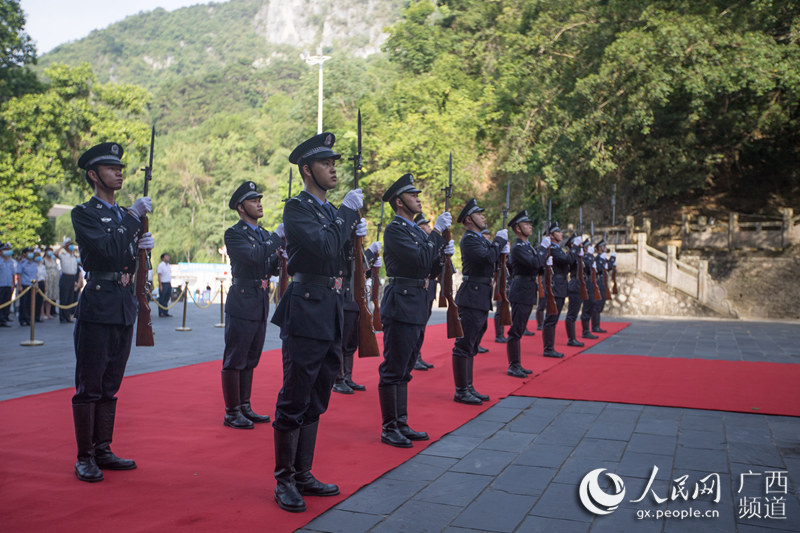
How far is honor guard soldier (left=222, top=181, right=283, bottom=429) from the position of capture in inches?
223

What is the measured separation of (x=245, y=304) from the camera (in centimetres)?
576

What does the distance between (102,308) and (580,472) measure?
3.19 m

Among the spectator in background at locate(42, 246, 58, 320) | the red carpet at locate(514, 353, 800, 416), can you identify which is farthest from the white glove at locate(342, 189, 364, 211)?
the spectator in background at locate(42, 246, 58, 320)

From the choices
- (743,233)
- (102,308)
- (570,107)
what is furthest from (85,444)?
(743,233)

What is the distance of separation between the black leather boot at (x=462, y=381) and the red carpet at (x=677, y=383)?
828 millimetres

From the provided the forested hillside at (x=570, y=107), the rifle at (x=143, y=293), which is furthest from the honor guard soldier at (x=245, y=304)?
the forested hillside at (x=570, y=107)

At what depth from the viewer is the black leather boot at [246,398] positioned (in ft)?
18.7

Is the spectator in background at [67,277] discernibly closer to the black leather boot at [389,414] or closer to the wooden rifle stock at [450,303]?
the wooden rifle stock at [450,303]

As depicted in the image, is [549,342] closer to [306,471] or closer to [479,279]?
[479,279]

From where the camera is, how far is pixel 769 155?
26.0 meters

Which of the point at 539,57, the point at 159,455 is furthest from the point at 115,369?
the point at 539,57

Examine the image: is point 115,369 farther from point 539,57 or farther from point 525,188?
point 525,188

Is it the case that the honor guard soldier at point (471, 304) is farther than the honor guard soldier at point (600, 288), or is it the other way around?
the honor guard soldier at point (600, 288)

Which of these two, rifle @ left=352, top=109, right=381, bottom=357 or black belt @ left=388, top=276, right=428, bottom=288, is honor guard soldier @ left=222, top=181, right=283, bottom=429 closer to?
black belt @ left=388, top=276, right=428, bottom=288
